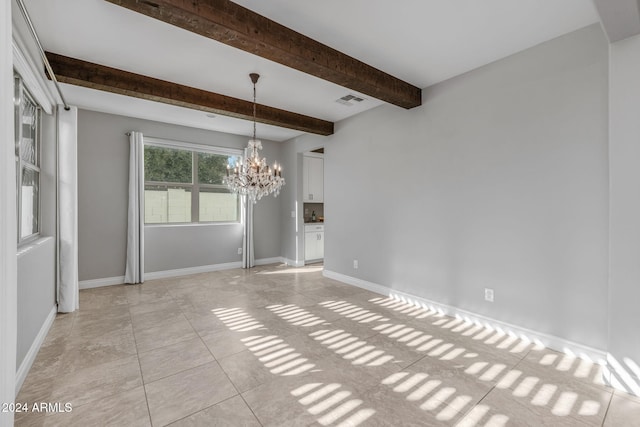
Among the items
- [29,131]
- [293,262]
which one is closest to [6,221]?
[29,131]

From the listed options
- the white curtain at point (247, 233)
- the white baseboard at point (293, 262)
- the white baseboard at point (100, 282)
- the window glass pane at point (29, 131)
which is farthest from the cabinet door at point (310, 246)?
the window glass pane at point (29, 131)

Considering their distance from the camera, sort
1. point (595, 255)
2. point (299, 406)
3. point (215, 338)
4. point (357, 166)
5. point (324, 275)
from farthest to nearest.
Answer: point (324, 275), point (357, 166), point (215, 338), point (595, 255), point (299, 406)

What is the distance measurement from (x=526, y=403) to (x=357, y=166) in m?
3.55

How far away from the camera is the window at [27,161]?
2.47 m

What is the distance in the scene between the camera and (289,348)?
8.82ft

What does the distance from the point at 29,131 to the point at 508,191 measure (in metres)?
4.93

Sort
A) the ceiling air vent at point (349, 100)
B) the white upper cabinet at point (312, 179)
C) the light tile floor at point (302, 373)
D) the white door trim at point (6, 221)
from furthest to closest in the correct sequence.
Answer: the white upper cabinet at point (312, 179) < the ceiling air vent at point (349, 100) < the light tile floor at point (302, 373) < the white door trim at point (6, 221)

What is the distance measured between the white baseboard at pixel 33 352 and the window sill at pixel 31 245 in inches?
31.5

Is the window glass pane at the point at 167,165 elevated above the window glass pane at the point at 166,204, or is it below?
above

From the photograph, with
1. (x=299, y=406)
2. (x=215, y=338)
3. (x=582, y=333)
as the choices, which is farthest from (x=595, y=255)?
(x=215, y=338)

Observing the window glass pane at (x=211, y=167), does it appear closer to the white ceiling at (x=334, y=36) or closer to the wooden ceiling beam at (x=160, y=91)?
the wooden ceiling beam at (x=160, y=91)

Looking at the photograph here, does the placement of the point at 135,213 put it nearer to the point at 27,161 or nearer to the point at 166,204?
the point at 166,204

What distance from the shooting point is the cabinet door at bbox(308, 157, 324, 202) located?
6.52 m

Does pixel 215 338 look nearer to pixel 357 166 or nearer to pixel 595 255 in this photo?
pixel 357 166
